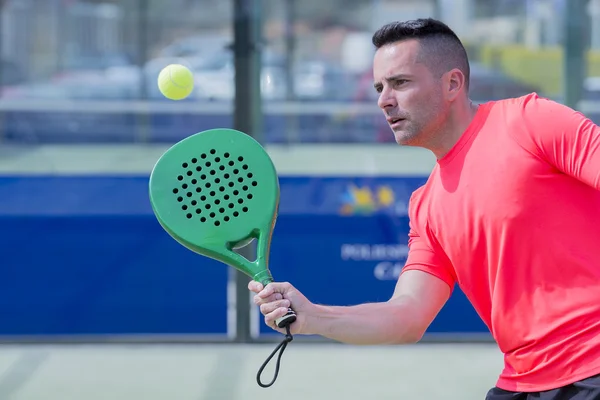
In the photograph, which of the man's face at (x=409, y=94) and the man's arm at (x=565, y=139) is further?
the man's face at (x=409, y=94)

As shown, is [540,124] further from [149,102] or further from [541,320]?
[149,102]

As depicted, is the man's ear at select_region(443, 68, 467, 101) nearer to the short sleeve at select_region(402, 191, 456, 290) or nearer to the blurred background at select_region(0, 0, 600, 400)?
the short sleeve at select_region(402, 191, 456, 290)

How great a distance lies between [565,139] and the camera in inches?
85.2

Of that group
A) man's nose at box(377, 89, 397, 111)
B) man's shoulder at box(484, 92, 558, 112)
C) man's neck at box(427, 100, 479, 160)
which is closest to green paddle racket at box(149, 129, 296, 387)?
man's nose at box(377, 89, 397, 111)

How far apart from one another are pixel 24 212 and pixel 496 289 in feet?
11.8

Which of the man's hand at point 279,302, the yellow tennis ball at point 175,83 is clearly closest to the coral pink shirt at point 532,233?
the man's hand at point 279,302

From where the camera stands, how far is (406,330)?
7.97 feet

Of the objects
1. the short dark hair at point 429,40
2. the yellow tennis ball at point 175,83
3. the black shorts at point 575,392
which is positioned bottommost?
the black shorts at point 575,392

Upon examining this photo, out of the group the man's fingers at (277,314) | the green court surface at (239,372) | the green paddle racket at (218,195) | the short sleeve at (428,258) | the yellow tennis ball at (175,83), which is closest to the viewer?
the man's fingers at (277,314)

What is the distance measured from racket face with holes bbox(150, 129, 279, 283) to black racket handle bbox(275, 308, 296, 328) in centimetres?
15

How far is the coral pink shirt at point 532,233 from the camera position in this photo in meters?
2.24

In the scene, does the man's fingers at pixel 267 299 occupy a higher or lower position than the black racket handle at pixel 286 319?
higher

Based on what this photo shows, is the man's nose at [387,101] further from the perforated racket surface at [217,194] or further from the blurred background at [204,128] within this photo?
the blurred background at [204,128]

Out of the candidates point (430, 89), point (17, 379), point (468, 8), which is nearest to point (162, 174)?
point (430, 89)
